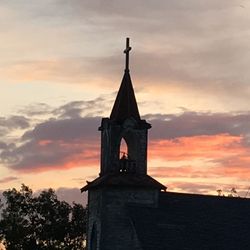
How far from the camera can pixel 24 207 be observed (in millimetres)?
76125

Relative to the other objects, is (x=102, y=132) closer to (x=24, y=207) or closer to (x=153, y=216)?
(x=153, y=216)

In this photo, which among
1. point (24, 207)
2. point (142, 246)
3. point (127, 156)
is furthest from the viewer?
point (24, 207)

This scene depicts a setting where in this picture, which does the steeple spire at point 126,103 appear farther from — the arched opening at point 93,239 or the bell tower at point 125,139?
the arched opening at point 93,239

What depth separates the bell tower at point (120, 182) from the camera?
176 feet

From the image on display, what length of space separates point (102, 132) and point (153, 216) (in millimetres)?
5742

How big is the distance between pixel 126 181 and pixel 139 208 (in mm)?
1541

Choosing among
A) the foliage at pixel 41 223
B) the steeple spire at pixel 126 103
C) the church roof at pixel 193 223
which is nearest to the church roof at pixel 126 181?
the church roof at pixel 193 223

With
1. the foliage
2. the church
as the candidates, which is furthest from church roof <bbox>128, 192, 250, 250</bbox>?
the foliage

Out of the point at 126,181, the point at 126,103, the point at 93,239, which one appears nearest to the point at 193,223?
the point at 126,181

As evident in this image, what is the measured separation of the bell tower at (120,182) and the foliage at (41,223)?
19.7 meters

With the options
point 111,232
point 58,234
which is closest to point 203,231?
point 111,232

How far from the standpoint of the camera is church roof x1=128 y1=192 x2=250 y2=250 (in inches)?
2088

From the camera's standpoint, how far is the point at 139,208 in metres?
54.0

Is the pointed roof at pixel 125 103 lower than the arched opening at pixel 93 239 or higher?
higher
